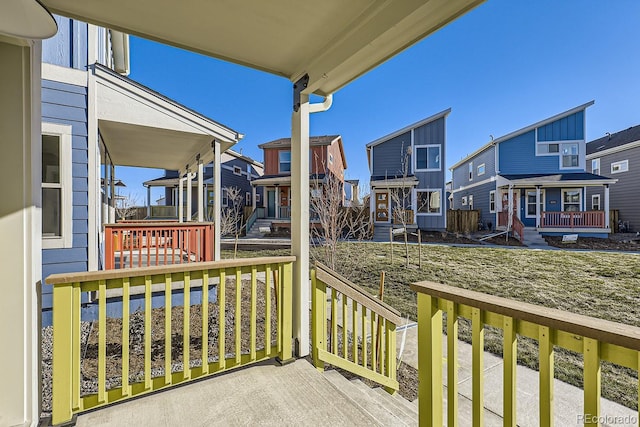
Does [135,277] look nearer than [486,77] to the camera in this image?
Yes

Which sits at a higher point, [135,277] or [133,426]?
[135,277]

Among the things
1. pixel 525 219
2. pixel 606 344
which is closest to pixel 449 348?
pixel 606 344

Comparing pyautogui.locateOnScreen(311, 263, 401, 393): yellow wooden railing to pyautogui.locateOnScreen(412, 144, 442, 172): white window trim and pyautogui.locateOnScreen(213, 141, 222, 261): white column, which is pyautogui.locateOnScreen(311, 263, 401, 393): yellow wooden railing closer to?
pyautogui.locateOnScreen(213, 141, 222, 261): white column

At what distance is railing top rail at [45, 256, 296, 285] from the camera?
5.80ft

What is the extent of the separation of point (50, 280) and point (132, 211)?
19507mm

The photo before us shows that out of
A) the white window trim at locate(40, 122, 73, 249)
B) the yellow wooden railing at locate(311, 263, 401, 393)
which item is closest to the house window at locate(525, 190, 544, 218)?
the yellow wooden railing at locate(311, 263, 401, 393)

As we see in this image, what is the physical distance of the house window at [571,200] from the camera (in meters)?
14.2

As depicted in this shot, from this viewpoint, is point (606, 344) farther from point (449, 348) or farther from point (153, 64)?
point (153, 64)

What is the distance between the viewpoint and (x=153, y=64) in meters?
10.2

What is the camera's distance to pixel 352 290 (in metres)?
2.81

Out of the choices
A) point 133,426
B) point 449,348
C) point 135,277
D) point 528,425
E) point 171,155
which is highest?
point 171,155

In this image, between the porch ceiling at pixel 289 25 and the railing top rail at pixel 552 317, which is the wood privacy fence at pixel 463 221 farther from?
the railing top rail at pixel 552 317

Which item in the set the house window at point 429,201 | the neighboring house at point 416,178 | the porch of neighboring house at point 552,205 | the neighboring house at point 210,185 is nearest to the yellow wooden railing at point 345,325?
the neighboring house at point 416,178

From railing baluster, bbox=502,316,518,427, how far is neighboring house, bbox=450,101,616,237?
14683 mm
